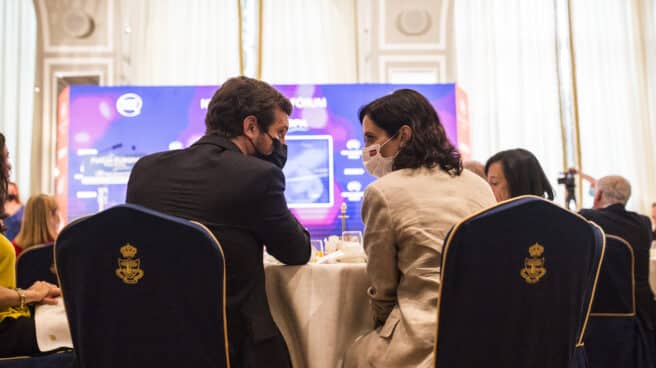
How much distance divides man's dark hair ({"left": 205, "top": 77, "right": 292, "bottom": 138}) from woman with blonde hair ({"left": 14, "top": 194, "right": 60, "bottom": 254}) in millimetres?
1840

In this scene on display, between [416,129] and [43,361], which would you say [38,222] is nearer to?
[43,361]

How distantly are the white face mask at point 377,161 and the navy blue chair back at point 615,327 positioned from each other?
1.55 meters

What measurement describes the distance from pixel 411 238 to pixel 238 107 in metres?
0.61

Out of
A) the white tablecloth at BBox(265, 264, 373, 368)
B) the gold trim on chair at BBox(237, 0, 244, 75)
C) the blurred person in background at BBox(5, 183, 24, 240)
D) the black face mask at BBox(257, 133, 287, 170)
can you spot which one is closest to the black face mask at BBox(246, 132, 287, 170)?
the black face mask at BBox(257, 133, 287, 170)

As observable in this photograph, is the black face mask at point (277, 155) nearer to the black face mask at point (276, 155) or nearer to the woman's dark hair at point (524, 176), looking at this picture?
the black face mask at point (276, 155)

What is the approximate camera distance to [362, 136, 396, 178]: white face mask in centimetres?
187

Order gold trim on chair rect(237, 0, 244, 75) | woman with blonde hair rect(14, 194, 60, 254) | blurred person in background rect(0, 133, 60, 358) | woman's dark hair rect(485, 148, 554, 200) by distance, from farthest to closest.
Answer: gold trim on chair rect(237, 0, 244, 75), woman with blonde hair rect(14, 194, 60, 254), woman's dark hair rect(485, 148, 554, 200), blurred person in background rect(0, 133, 60, 358)

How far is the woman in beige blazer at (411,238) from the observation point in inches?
58.2

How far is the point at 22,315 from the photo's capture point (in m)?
1.88

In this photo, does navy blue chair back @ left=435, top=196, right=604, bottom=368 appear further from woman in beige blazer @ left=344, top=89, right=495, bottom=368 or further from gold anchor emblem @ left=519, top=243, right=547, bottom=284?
woman in beige blazer @ left=344, top=89, right=495, bottom=368

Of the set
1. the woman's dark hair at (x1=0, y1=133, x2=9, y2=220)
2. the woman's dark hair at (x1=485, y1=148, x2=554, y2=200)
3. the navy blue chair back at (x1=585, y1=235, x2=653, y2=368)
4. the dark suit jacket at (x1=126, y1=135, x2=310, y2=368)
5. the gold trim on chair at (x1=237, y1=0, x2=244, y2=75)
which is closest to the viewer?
the dark suit jacket at (x1=126, y1=135, x2=310, y2=368)

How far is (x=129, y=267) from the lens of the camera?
1.36 m

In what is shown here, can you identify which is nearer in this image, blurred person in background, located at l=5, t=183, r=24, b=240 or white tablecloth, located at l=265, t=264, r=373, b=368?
white tablecloth, located at l=265, t=264, r=373, b=368

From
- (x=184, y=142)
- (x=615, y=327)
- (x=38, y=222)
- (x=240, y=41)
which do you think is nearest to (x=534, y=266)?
(x=615, y=327)
